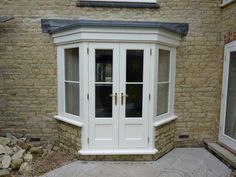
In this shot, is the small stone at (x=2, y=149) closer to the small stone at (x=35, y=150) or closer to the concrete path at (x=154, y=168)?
→ the small stone at (x=35, y=150)

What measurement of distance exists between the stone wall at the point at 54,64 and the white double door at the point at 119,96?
101cm

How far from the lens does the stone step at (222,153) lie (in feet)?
12.3

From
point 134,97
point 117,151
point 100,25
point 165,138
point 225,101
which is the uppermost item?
point 100,25

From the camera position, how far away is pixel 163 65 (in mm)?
4285

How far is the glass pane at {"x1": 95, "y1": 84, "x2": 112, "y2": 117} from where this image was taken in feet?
12.9

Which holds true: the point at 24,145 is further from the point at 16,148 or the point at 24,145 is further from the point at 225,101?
the point at 225,101

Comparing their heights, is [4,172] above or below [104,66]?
below

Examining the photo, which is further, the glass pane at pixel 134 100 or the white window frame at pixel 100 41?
the glass pane at pixel 134 100

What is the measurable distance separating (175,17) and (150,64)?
140 centimetres

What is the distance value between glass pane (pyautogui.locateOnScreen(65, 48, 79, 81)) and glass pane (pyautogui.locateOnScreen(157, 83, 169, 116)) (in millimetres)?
1737

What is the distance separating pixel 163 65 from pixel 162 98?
2.32 ft

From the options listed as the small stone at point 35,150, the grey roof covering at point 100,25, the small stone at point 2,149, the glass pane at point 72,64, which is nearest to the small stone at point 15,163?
the small stone at point 2,149

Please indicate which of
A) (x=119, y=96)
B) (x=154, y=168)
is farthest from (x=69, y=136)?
(x=154, y=168)

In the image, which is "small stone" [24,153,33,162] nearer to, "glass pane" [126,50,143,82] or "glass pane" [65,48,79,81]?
"glass pane" [65,48,79,81]
